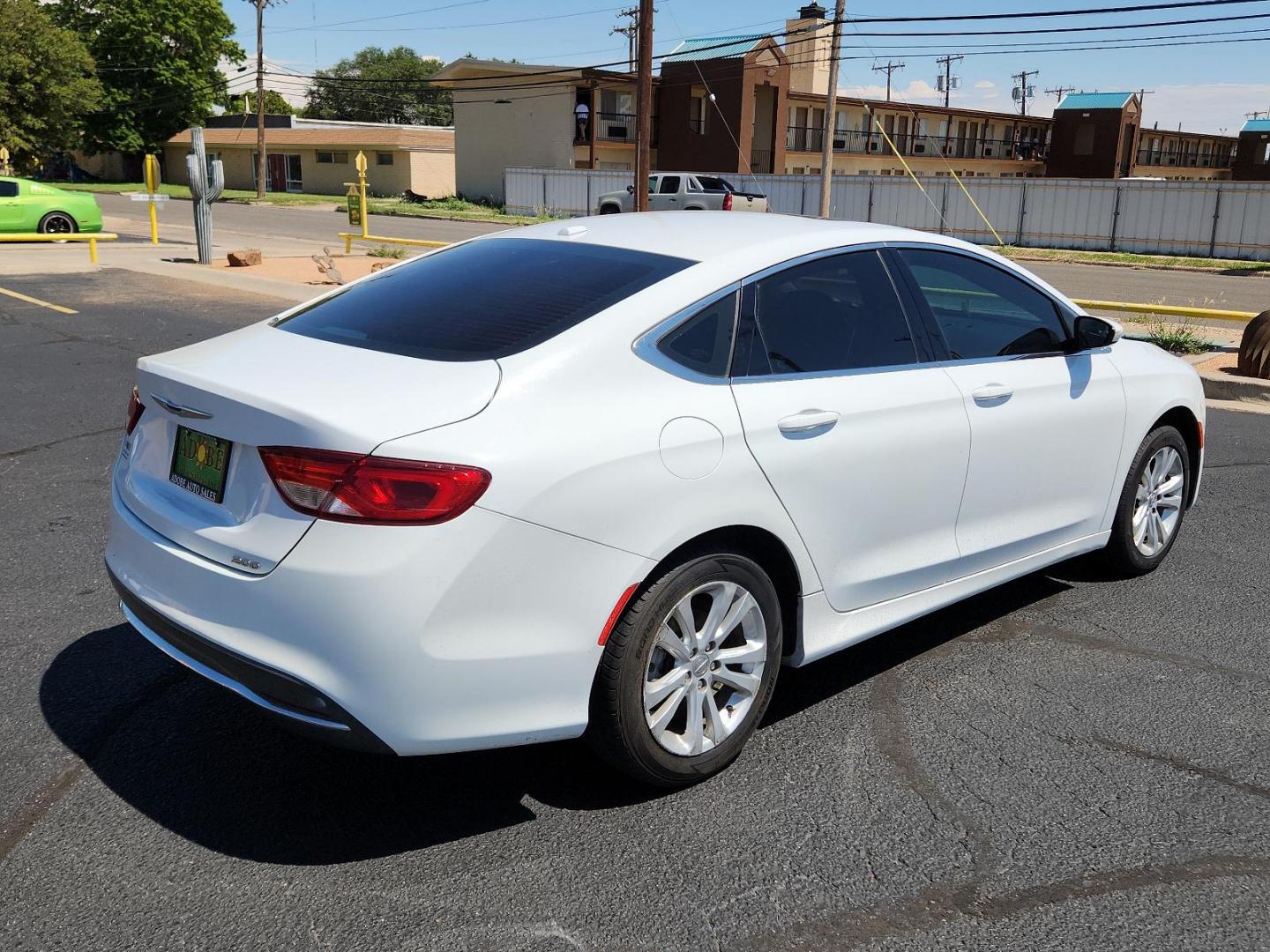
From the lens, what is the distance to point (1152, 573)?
552cm

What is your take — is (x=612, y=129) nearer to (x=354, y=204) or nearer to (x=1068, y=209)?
(x=354, y=204)

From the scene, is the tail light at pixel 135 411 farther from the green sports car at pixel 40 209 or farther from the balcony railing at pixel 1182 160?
the balcony railing at pixel 1182 160

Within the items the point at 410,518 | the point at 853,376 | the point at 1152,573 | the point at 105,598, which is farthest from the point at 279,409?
Answer: the point at 1152,573

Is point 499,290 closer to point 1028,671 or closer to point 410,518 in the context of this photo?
point 410,518

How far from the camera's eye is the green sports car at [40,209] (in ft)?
80.9

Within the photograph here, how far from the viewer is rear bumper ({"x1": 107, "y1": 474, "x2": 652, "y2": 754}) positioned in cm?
278

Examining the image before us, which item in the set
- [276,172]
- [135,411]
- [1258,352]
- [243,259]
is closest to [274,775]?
[135,411]

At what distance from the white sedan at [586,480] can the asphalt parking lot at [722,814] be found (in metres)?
0.33

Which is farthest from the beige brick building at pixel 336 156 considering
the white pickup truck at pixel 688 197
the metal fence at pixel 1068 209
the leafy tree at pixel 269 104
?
the white pickup truck at pixel 688 197

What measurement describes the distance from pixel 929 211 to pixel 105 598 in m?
35.8

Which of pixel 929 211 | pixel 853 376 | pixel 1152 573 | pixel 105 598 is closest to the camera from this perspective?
pixel 853 376

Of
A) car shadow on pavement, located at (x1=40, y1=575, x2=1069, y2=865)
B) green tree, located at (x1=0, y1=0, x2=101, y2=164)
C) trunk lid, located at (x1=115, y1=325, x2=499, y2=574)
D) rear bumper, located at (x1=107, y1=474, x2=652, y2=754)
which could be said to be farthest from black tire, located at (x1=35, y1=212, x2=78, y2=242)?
green tree, located at (x1=0, y1=0, x2=101, y2=164)

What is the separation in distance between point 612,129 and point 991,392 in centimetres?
5346

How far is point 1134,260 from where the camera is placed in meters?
30.8
